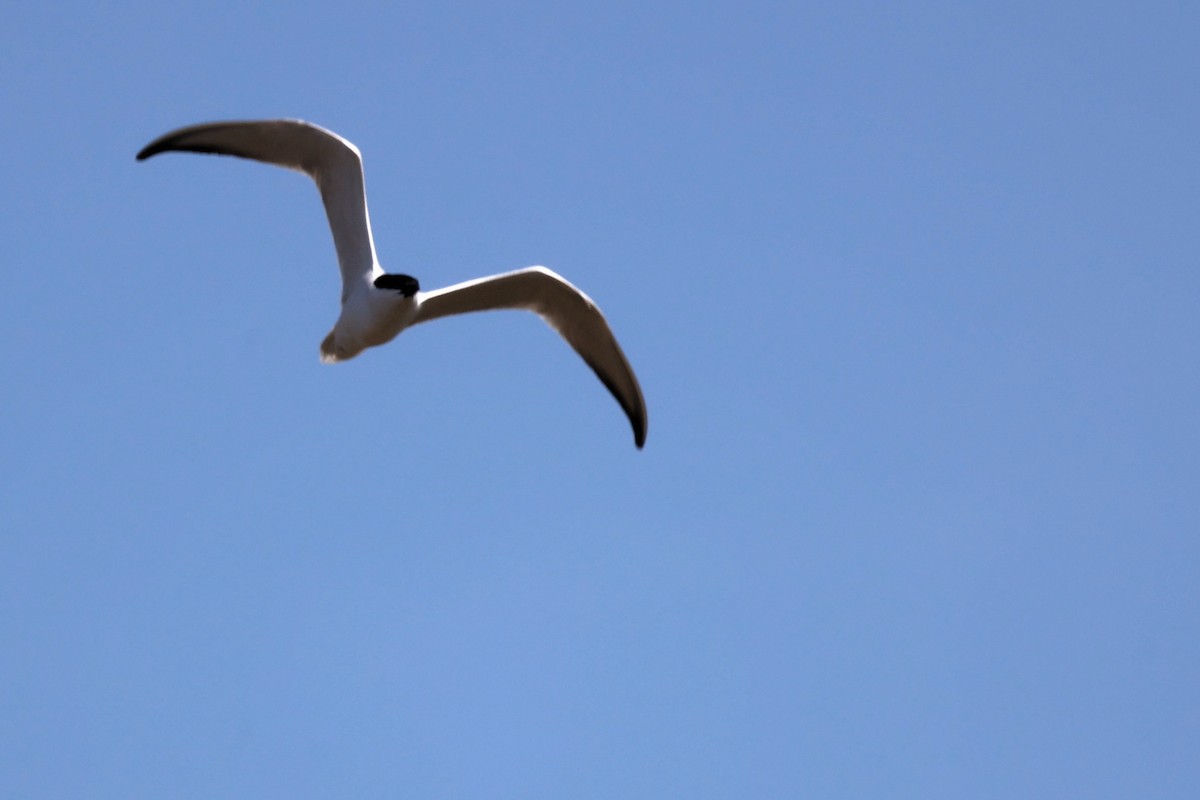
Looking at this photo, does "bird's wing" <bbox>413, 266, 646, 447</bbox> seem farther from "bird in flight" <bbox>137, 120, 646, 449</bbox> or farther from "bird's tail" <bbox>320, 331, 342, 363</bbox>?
"bird's tail" <bbox>320, 331, 342, 363</bbox>

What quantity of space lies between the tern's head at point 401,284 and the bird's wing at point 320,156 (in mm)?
580

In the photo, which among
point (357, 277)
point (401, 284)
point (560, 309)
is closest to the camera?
point (401, 284)

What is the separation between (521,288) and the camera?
46.2 ft

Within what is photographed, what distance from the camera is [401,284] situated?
13055 millimetres

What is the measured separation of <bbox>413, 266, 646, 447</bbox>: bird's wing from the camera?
13.7m

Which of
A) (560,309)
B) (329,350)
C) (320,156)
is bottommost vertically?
(329,350)

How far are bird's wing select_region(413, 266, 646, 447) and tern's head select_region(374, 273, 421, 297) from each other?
0.28 metres

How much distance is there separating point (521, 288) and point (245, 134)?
122 inches

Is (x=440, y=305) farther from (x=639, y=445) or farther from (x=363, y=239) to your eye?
(x=639, y=445)

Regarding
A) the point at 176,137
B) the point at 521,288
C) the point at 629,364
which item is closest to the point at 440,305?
the point at 521,288

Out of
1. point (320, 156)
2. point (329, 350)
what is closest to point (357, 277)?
point (329, 350)

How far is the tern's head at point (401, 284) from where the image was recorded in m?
13.0

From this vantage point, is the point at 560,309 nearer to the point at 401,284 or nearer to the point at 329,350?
the point at 401,284

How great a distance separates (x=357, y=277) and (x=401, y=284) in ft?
3.00
